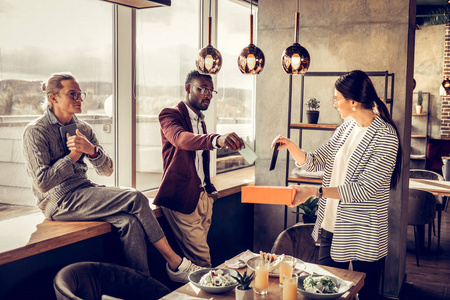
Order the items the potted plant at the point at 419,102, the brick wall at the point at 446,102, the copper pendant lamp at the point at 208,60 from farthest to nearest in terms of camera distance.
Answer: the potted plant at the point at 419,102
the brick wall at the point at 446,102
the copper pendant lamp at the point at 208,60

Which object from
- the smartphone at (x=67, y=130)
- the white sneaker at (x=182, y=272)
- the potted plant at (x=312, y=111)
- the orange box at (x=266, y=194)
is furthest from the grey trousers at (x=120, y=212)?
the potted plant at (x=312, y=111)

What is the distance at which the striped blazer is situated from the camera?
2455 mm

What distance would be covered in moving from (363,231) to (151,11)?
8.19ft

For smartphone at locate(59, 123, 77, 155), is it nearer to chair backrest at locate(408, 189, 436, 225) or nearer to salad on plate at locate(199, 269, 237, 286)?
salad on plate at locate(199, 269, 237, 286)

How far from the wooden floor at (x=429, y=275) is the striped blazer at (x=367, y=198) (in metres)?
1.78

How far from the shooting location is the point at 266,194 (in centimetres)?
221

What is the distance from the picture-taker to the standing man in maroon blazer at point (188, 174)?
3.15 metres

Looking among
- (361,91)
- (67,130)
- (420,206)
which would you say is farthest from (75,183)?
(420,206)

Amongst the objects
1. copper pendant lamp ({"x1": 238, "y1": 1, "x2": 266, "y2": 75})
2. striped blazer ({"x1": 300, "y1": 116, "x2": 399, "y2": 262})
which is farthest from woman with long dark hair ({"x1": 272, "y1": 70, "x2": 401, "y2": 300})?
copper pendant lamp ({"x1": 238, "y1": 1, "x2": 266, "y2": 75})

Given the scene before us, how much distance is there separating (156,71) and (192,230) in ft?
4.68

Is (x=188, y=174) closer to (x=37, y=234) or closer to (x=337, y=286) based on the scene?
(x=37, y=234)

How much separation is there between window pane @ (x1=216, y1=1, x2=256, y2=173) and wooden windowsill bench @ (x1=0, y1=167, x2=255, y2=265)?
2.54 metres

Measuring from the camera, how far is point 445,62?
10602 mm

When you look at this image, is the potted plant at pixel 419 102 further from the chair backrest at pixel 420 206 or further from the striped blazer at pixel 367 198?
the striped blazer at pixel 367 198
